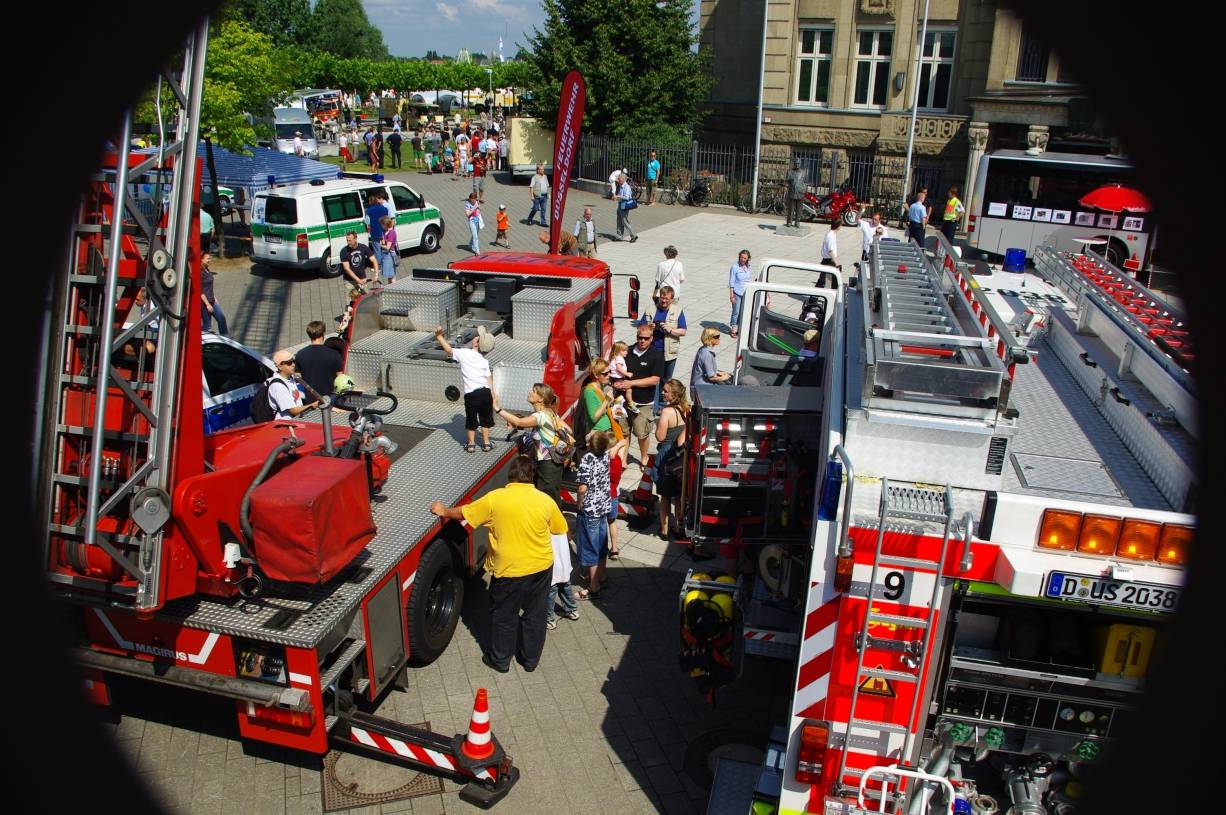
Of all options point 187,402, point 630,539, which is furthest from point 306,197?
point 187,402

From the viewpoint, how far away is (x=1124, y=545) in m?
3.91

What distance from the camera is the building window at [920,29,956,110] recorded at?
30.0m

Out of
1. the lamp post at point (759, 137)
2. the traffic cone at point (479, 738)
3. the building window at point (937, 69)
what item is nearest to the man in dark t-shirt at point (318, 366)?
the traffic cone at point (479, 738)

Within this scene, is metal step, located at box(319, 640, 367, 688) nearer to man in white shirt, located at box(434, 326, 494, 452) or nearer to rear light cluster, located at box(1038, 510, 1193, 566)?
man in white shirt, located at box(434, 326, 494, 452)

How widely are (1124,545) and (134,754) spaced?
5902 millimetres

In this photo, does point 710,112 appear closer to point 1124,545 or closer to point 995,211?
point 995,211

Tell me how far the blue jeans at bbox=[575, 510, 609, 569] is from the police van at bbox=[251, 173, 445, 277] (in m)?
12.4

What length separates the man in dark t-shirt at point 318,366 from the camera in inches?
360

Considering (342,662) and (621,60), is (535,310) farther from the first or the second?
(621,60)

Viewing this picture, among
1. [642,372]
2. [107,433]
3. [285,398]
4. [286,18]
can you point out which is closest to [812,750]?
[107,433]

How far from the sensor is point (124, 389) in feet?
15.3

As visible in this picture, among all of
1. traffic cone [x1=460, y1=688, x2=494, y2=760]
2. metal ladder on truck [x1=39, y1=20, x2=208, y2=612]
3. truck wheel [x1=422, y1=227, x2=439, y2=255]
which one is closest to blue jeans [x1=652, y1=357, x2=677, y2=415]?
traffic cone [x1=460, y1=688, x2=494, y2=760]

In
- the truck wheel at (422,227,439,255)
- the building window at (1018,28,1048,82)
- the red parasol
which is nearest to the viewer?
the red parasol

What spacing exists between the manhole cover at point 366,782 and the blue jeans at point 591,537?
94.0 inches
